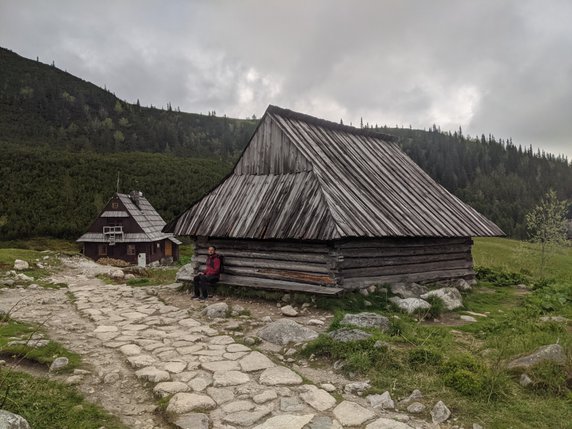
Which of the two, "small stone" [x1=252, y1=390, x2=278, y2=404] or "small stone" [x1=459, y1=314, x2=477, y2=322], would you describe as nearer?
"small stone" [x1=252, y1=390, x2=278, y2=404]

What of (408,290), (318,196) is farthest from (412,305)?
(318,196)

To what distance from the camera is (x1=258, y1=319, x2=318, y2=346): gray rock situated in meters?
7.72

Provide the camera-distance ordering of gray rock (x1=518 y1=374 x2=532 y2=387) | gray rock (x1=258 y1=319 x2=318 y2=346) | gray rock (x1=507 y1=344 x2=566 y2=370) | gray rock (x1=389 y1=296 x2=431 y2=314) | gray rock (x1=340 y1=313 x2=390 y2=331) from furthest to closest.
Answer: gray rock (x1=389 y1=296 x2=431 y2=314) → gray rock (x1=340 y1=313 x2=390 y2=331) → gray rock (x1=258 y1=319 x2=318 y2=346) → gray rock (x1=507 y1=344 x2=566 y2=370) → gray rock (x1=518 y1=374 x2=532 y2=387)

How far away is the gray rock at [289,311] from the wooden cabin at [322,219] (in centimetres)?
84

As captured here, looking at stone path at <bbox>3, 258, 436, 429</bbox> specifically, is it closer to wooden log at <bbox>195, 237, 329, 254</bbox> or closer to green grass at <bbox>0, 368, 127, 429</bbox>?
green grass at <bbox>0, 368, 127, 429</bbox>

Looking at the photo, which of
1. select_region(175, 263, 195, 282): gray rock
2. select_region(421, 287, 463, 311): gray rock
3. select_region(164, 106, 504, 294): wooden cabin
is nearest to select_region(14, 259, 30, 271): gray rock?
select_region(175, 263, 195, 282): gray rock

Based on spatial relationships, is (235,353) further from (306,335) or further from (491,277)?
(491,277)

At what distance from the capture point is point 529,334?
772 cm

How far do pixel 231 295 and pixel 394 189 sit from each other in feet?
21.1

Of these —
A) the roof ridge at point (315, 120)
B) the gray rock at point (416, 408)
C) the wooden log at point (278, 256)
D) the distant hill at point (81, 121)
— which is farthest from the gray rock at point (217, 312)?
the distant hill at point (81, 121)

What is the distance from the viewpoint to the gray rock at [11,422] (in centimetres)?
368

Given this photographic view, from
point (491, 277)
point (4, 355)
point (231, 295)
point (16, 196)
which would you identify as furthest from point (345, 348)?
point (16, 196)

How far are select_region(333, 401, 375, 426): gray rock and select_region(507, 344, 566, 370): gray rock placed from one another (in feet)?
7.95

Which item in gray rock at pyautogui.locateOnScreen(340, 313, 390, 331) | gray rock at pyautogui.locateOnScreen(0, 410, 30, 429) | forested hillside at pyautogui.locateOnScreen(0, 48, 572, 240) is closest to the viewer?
gray rock at pyautogui.locateOnScreen(0, 410, 30, 429)
